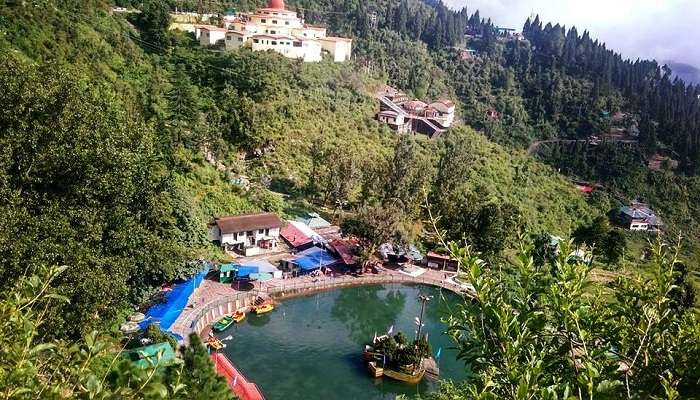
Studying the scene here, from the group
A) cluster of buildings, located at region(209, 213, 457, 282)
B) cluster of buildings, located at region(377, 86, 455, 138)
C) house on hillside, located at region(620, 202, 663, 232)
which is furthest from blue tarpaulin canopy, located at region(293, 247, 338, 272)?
house on hillside, located at region(620, 202, 663, 232)

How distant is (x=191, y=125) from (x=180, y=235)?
10900 millimetres

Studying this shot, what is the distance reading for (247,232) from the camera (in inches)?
917

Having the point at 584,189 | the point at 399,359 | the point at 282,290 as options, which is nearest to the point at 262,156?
the point at 282,290

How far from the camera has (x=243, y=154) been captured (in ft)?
105

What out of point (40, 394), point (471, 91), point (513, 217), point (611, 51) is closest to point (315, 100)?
point (513, 217)

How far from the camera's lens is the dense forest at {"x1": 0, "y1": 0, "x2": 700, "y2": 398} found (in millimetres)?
9609

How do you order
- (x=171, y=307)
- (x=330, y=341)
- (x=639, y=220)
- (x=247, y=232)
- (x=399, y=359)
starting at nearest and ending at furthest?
(x=399, y=359)
(x=171, y=307)
(x=330, y=341)
(x=247, y=232)
(x=639, y=220)

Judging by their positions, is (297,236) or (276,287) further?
(297,236)

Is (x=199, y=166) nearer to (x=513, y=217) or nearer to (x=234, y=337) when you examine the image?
(x=234, y=337)

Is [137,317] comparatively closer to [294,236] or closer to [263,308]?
[263,308]

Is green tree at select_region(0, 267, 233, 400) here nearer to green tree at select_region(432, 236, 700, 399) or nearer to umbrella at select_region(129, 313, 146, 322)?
green tree at select_region(432, 236, 700, 399)

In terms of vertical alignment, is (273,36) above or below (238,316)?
above

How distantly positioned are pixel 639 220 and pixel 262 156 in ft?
106

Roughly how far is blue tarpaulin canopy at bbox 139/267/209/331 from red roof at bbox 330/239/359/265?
288 inches
